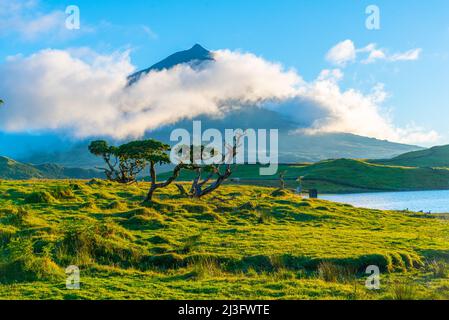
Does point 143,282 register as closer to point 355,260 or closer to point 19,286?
point 19,286

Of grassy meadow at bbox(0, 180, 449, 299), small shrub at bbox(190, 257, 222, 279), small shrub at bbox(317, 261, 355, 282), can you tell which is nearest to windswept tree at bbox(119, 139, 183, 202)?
grassy meadow at bbox(0, 180, 449, 299)

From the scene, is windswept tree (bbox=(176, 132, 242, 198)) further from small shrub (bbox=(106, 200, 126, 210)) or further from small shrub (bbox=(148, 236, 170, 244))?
small shrub (bbox=(148, 236, 170, 244))

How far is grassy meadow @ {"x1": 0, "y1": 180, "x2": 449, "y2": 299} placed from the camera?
53.3 feet

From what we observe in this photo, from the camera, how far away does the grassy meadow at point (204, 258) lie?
16234 millimetres

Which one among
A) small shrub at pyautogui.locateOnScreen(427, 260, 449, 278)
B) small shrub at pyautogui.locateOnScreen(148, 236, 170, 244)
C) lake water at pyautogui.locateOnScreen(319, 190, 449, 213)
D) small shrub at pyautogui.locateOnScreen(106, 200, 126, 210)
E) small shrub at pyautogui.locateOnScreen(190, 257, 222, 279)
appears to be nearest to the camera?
small shrub at pyautogui.locateOnScreen(190, 257, 222, 279)

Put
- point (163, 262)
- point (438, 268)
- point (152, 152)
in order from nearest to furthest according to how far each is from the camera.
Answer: point (438, 268)
point (163, 262)
point (152, 152)

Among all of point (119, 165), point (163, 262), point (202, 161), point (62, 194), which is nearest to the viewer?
point (163, 262)

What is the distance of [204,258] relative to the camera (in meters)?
21.8

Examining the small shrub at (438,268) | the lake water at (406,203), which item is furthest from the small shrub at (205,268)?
the lake water at (406,203)

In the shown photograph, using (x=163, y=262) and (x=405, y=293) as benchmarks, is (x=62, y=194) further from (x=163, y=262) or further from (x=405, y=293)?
(x=405, y=293)

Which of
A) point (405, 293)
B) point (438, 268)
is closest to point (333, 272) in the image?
point (405, 293)

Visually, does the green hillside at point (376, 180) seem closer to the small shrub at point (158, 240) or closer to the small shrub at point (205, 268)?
the small shrub at point (158, 240)

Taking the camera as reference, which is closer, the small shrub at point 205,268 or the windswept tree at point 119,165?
the small shrub at point 205,268
